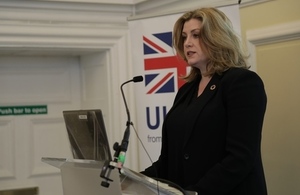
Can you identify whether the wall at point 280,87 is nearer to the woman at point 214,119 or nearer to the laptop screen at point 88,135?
the woman at point 214,119

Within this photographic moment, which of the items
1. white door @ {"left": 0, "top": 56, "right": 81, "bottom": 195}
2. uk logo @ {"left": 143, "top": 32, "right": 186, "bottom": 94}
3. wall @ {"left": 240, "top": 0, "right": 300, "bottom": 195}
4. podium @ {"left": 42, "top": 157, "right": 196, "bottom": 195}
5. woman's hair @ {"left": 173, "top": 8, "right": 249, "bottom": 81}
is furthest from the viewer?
white door @ {"left": 0, "top": 56, "right": 81, "bottom": 195}

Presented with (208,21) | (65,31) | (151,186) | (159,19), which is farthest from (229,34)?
(65,31)

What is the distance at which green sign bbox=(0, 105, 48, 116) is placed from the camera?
342cm

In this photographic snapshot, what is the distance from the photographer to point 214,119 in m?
1.63

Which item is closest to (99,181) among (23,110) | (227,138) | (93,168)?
(93,168)

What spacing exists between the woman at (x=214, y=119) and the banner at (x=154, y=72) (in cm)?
88

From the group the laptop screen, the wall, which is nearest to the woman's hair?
the laptop screen

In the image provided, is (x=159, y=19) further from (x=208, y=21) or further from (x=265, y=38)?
(x=208, y=21)

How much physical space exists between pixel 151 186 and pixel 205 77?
0.62m

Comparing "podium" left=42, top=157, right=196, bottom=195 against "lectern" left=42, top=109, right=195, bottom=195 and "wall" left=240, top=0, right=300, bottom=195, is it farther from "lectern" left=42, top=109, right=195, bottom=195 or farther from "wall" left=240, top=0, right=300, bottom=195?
"wall" left=240, top=0, right=300, bottom=195

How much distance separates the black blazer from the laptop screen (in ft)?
1.07

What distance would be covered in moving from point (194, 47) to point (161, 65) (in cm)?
107

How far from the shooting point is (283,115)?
2.53 m

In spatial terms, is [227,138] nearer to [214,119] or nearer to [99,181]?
[214,119]
